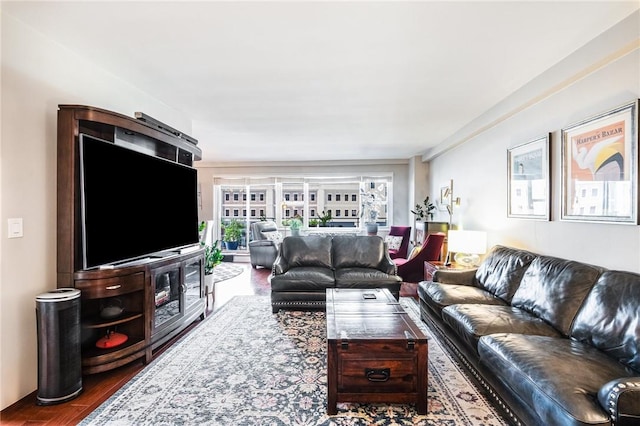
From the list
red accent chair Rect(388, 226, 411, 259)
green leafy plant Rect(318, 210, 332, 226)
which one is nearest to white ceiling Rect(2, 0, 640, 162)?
red accent chair Rect(388, 226, 411, 259)

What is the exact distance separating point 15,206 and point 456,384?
11.0 feet

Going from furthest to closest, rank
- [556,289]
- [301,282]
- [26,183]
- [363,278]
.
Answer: [363,278] → [301,282] → [556,289] → [26,183]

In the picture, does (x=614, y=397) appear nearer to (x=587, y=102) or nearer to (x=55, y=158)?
(x=587, y=102)

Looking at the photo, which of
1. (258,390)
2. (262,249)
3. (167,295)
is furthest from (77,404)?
(262,249)

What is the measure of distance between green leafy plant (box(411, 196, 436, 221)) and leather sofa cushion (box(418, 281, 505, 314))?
3.82m

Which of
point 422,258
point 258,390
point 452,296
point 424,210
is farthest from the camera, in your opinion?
point 424,210

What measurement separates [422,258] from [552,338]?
10.0 feet

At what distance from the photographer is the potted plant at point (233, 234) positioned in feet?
29.0

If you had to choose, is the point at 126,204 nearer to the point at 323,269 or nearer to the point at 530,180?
the point at 323,269

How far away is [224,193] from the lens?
8.92m

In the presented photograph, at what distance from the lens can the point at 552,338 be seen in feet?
6.94

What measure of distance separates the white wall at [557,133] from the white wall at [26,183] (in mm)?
4031

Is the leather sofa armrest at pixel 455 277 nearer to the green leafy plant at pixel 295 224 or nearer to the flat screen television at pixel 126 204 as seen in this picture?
the flat screen television at pixel 126 204

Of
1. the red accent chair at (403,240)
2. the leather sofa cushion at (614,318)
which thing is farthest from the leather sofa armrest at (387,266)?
the leather sofa cushion at (614,318)
